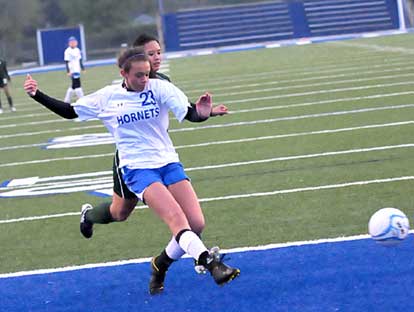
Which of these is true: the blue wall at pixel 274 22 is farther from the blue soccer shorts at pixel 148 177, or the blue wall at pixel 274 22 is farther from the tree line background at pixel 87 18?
the blue soccer shorts at pixel 148 177

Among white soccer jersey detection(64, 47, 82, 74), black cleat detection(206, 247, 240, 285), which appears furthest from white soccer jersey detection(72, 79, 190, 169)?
white soccer jersey detection(64, 47, 82, 74)

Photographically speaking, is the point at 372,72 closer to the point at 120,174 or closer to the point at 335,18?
the point at 120,174

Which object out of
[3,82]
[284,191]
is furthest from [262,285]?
[3,82]

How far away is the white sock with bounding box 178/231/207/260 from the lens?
6520 millimetres

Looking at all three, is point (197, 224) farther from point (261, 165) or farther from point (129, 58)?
point (261, 165)

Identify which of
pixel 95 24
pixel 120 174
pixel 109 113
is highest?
pixel 109 113

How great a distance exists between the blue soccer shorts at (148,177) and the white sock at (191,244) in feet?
1.81

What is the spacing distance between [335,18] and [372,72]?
33935 mm

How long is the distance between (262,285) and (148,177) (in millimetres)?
1202

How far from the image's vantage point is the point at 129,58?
7062mm

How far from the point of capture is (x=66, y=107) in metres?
7.34

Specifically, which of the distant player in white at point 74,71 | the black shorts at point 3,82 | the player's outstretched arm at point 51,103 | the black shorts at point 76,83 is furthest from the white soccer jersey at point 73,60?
the player's outstretched arm at point 51,103

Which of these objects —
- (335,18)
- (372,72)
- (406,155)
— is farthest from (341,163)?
(335,18)

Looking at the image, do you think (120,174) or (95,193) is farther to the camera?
(95,193)
